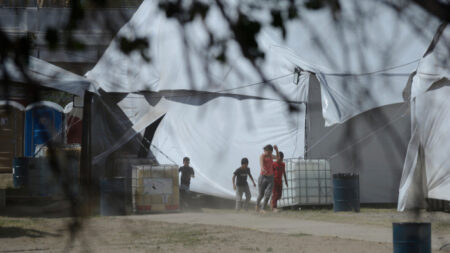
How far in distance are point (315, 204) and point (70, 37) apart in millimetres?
13031

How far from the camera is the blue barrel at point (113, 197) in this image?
13.6 metres

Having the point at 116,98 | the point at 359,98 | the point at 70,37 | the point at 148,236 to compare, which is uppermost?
the point at 116,98

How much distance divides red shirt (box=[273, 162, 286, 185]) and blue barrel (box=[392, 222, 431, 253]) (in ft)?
25.4

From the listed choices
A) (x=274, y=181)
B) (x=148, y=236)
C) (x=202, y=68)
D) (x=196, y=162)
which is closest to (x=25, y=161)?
(x=196, y=162)

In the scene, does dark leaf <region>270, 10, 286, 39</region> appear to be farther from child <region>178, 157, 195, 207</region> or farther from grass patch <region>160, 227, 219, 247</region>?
child <region>178, 157, 195, 207</region>

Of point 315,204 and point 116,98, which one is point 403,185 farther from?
point 116,98

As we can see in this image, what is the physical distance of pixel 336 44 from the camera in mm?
3018

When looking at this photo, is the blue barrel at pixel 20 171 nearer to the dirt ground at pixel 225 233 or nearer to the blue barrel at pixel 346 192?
the dirt ground at pixel 225 233

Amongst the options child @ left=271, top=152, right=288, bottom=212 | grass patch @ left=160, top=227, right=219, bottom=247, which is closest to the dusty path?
child @ left=271, top=152, right=288, bottom=212

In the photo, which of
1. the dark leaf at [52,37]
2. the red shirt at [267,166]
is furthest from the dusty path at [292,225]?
the dark leaf at [52,37]

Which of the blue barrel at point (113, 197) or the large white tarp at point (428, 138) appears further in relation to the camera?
the large white tarp at point (428, 138)

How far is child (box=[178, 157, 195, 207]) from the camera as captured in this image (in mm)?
15461

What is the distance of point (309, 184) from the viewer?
1552cm

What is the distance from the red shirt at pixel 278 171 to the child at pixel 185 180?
5.86ft
